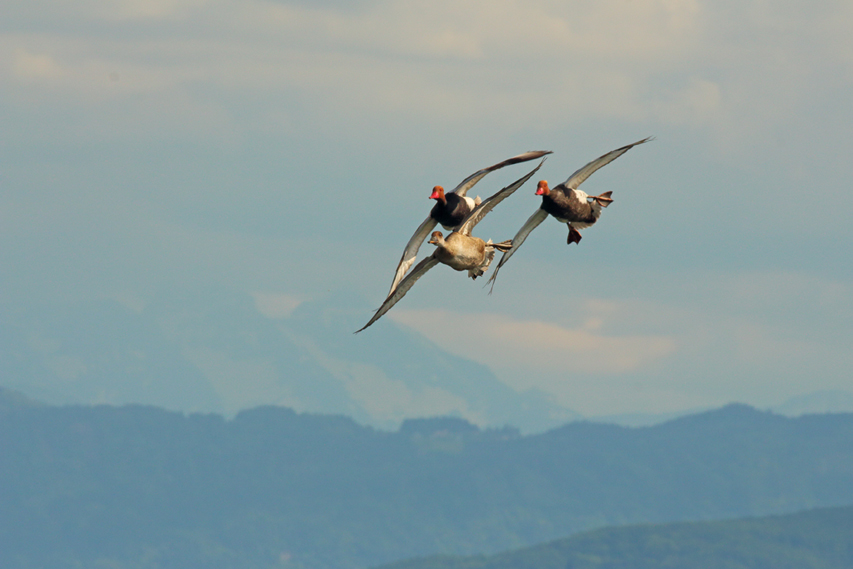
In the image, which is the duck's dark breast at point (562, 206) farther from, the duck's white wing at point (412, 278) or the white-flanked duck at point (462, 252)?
the duck's white wing at point (412, 278)

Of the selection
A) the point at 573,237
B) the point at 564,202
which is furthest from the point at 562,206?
the point at 573,237

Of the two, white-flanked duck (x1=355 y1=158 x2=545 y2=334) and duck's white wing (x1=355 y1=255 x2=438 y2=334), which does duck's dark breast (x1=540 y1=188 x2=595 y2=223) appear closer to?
white-flanked duck (x1=355 y1=158 x2=545 y2=334)

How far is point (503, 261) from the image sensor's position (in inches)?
1786

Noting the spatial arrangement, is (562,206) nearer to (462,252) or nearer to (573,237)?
(573,237)

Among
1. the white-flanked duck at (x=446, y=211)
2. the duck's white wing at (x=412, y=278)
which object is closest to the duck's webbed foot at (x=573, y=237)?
the white-flanked duck at (x=446, y=211)

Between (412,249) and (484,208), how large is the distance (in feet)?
10.7

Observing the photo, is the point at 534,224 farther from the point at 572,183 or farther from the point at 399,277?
the point at 399,277

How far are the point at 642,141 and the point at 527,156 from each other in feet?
13.5

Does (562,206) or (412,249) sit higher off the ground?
(562,206)

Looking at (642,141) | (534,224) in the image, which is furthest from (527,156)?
(534,224)

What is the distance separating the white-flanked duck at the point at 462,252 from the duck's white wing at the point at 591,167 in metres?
5.46

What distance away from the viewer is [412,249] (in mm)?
43531

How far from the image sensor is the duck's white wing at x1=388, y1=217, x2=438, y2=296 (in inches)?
1620

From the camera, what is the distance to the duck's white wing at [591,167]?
147 feet
